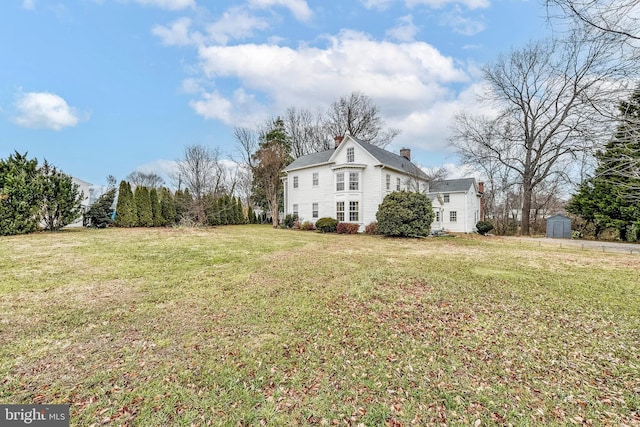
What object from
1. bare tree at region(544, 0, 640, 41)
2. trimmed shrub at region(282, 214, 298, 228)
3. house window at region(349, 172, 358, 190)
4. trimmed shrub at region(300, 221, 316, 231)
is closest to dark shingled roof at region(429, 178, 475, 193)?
house window at region(349, 172, 358, 190)

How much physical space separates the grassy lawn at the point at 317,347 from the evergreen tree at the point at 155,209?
607 inches

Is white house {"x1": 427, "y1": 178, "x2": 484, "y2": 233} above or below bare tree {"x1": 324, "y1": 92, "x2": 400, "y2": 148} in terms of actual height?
below

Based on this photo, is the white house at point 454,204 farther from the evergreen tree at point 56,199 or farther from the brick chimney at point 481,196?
the evergreen tree at point 56,199

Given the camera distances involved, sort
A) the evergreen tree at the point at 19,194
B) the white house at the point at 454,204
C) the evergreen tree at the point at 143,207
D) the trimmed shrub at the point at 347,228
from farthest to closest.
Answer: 1. the white house at the point at 454,204
2. the evergreen tree at the point at 143,207
3. the trimmed shrub at the point at 347,228
4. the evergreen tree at the point at 19,194

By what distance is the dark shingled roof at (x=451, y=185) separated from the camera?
939 inches

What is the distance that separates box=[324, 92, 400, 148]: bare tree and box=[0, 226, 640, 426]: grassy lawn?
27250 millimetres

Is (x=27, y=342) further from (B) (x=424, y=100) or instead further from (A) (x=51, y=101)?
(B) (x=424, y=100)

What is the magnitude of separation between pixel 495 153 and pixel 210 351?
83.2 ft

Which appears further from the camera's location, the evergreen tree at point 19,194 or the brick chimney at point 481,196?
the brick chimney at point 481,196

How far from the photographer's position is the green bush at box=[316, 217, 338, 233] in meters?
19.6

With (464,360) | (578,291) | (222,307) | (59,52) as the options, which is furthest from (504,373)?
(59,52)

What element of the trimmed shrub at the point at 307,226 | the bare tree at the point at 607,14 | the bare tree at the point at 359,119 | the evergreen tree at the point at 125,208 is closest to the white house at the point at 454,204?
the bare tree at the point at 359,119

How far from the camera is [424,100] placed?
17.0m

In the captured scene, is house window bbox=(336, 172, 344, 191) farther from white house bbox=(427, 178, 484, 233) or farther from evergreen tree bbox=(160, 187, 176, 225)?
evergreen tree bbox=(160, 187, 176, 225)
